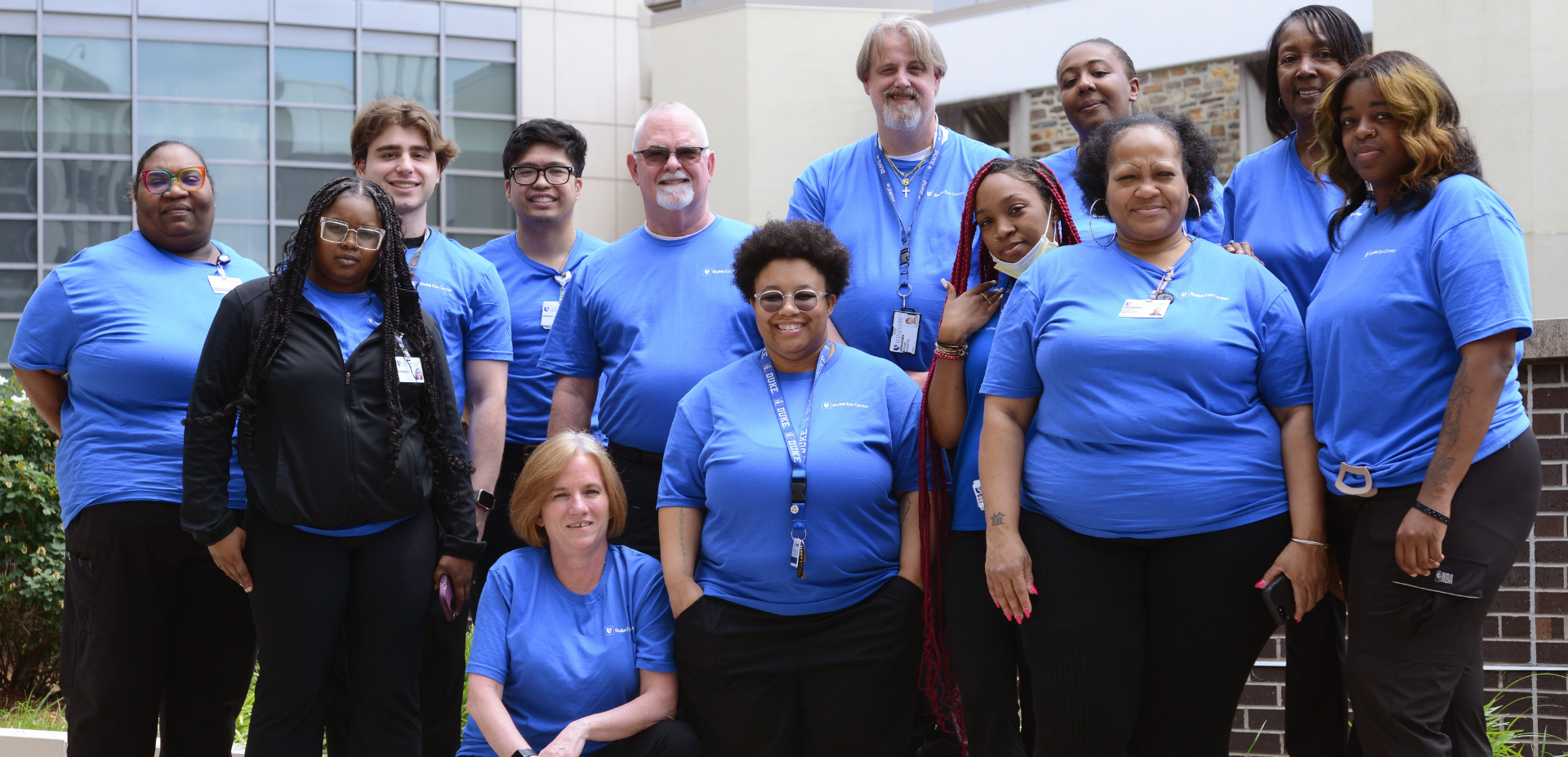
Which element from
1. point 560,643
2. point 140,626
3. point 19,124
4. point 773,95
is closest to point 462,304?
point 560,643

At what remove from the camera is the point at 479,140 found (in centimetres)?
1881

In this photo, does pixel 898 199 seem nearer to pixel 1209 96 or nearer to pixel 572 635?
pixel 572 635

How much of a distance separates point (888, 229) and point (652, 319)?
34.9 inches

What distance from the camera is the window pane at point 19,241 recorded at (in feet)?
54.7

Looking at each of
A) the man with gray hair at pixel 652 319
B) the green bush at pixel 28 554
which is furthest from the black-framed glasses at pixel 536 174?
the green bush at pixel 28 554

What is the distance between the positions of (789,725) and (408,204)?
7.68 ft

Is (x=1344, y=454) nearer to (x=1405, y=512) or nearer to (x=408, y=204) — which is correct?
(x=1405, y=512)

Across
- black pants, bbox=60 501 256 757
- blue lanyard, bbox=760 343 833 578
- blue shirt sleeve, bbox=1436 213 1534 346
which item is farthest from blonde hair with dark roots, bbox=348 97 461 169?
blue shirt sleeve, bbox=1436 213 1534 346

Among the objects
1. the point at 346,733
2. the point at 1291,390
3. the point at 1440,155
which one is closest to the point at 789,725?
the point at 346,733

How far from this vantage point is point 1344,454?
305cm

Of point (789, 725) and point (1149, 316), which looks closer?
point (1149, 316)

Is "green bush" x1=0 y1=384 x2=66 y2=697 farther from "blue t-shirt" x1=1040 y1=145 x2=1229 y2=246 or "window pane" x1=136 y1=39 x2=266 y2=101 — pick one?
"window pane" x1=136 y1=39 x2=266 y2=101

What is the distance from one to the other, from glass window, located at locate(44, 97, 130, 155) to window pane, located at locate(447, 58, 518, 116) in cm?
443

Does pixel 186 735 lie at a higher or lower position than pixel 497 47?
lower
